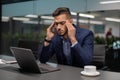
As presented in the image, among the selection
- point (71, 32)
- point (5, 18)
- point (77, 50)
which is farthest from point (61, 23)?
point (5, 18)

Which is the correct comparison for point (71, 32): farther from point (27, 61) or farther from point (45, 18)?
point (45, 18)

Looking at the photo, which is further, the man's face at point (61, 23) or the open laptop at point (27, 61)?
the man's face at point (61, 23)

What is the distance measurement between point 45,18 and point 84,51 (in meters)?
3.05

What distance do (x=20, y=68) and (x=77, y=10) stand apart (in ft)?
8.99

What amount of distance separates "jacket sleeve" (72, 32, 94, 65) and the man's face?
0.18 m

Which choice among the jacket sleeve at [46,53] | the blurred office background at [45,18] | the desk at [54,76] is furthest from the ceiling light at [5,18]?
the desk at [54,76]

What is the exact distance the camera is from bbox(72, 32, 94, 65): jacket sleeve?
1.79 meters

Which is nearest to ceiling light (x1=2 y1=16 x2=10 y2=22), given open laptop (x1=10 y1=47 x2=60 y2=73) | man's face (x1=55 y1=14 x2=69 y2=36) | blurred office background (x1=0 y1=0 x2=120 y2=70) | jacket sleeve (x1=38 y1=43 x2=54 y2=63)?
blurred office background (x1=0 y1=0 x2=120 y2=70)

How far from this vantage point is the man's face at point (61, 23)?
1887 mm

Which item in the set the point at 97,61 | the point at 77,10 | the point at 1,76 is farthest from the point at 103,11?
the point at 1,76

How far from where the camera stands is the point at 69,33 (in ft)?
6.11

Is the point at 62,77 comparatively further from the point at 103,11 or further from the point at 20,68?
the point at 103,11

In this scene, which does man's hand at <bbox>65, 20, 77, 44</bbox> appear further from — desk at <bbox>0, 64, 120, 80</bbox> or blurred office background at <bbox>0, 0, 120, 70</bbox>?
blurred office background at <bbox>0, 0, 120, 70</bbox>

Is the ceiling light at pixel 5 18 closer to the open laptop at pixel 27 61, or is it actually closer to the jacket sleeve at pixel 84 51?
the jacket sleeve at pixel 84 51
